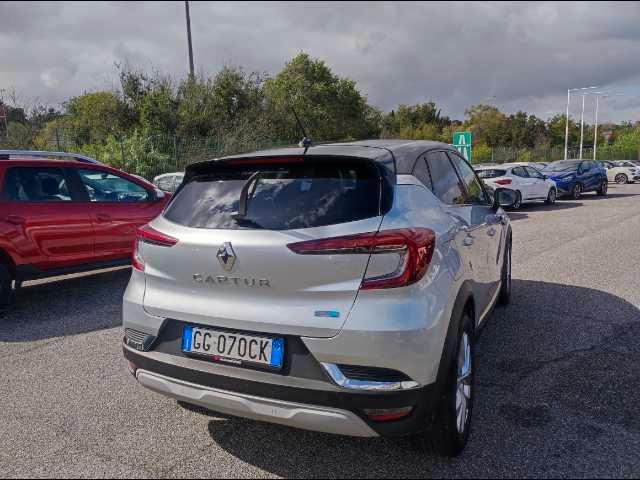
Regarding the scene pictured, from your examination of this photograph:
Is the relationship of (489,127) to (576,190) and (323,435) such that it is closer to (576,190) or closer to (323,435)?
(576,190)

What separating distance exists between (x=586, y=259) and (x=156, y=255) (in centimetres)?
691

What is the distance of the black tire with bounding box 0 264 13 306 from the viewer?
5.45 metres

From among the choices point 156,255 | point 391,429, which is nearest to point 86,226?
point 156,255

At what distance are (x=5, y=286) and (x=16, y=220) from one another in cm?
70

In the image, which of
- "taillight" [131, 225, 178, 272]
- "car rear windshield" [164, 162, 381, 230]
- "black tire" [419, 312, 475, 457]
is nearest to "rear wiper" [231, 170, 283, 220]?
"car rear windshield" [164, 162, 381, 230]

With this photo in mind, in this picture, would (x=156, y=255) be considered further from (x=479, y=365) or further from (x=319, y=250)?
(x=479, y=365)

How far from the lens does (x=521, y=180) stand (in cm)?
1628

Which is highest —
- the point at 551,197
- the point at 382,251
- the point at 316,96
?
the point at 316,96

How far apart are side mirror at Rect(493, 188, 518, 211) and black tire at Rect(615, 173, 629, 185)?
3202 cm

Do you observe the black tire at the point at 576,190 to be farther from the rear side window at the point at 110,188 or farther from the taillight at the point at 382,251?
the taillight at the point at 382,251

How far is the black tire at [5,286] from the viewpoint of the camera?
5445 mm

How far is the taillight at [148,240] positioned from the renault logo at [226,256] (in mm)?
312

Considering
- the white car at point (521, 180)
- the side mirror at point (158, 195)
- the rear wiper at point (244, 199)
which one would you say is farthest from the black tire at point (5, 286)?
the white car at point (521, 180)

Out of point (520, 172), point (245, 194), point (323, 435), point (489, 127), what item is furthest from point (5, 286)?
point (489, 127)
